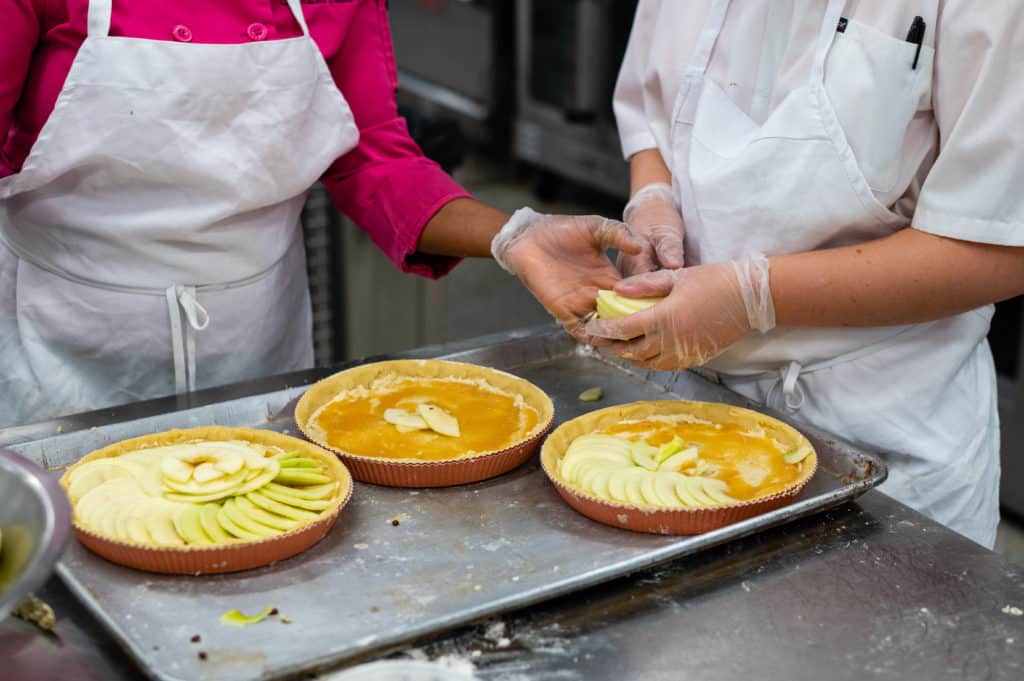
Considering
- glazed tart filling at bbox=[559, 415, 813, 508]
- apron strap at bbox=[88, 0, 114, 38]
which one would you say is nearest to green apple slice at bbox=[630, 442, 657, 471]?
glazed tart filling at bbox=[559, 415, 813, 508]

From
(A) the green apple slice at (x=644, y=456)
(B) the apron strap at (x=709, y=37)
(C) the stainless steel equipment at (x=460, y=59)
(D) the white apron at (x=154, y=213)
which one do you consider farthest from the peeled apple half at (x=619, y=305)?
(C) the stainless steel equipment at (x=460, y=59)

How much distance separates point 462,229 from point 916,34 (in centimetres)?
98

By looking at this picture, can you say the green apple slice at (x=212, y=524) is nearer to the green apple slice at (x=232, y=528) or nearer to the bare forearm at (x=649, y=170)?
the green apple slice at (x=232, y=528)

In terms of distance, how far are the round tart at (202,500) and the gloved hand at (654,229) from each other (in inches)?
28.4

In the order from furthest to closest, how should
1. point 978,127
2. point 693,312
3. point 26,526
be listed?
point 693,312 → point 978,127 → point 26,526

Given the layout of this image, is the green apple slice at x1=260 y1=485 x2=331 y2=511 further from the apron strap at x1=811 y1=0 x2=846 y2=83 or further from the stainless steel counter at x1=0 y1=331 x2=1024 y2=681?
the apron strap at x1=811 y1=0 x2=846 y2=83

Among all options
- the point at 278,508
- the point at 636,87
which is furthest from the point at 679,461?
the point at 636,87

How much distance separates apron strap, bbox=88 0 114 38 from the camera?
199 cm

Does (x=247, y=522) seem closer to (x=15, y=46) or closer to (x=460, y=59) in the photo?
(x=15, y=46)

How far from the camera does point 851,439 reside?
2158 mm

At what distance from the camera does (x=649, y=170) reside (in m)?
2.41

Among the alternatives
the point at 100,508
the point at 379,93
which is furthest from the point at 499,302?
the point at 100,508

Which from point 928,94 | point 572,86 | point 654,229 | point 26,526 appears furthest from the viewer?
point 572,86

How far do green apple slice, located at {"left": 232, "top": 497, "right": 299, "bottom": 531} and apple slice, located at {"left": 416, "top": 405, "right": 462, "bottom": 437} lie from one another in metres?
0.42
